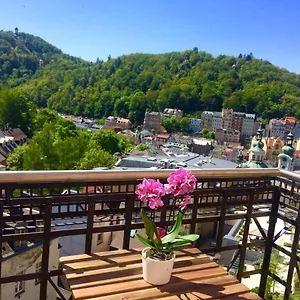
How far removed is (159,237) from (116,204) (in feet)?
1.43

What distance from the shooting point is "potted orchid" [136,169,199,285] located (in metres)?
1.64

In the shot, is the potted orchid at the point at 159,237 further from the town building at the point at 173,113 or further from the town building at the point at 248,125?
the town building at the point at 248,125

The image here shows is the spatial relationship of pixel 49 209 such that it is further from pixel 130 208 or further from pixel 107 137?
pixel 107 137

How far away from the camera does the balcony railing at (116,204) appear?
170 cm

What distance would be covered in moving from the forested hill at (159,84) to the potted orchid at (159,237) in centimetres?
6548

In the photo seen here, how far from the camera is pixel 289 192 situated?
2377mm

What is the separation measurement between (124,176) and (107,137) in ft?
102

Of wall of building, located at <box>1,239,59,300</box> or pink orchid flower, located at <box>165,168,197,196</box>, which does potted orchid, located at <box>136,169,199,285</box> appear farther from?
wall of building, located at <box>1,239,59,300</box>

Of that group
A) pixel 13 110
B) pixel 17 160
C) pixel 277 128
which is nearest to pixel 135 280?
pixel 17 160

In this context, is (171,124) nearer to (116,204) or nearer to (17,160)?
(17,160)

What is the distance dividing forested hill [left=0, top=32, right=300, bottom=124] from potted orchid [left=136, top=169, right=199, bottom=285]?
65.5 metres

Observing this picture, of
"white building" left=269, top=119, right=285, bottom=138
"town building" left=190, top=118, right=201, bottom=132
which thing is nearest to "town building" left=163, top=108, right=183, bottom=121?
"town building" left=190, top=118, right=201, bottom=132

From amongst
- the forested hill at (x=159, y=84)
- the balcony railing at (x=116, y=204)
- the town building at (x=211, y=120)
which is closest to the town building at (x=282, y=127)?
the forested hill at (x=159, y=84)

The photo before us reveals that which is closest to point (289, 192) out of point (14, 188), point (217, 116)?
point (14, 188)
